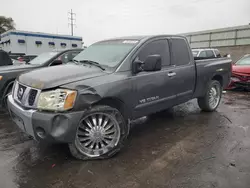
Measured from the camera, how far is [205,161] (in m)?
2.99

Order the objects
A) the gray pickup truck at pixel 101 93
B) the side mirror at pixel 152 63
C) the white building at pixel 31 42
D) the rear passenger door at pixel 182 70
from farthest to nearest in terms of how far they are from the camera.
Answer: the white building at pixel 31 42
the rear passenger door at pixel 182 70
the side mirror at pixel 152 63
the gray pickup truck at pixel 101 93

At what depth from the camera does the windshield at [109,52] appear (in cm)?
344

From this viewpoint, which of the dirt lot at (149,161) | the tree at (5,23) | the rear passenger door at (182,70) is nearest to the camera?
the dirt lot at (149,161)

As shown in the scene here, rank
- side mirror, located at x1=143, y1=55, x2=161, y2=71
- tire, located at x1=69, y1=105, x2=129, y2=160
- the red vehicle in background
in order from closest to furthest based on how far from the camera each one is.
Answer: tire, located at x1=69, y1=105, x2=129, y2=160 < side mirror, located at x1=143, y1=55, x2=161, y2=71 < the red vehicle in background

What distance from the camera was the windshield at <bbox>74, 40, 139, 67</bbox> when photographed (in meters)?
3.44

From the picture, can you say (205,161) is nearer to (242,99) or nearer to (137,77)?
(137,77)

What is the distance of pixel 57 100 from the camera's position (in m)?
2.65

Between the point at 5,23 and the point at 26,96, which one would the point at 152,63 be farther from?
the point at 5,23

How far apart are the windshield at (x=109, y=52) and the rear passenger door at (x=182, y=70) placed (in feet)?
3.39

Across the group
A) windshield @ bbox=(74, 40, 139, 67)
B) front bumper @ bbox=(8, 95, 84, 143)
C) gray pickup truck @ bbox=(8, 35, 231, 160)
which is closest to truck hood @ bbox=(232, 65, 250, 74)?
gray pickup truck @ bbox=(8, 35, 231, 160)

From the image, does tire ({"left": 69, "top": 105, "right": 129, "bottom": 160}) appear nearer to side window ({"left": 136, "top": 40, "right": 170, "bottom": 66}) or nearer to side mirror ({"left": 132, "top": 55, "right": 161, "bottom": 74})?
side mirror ({"left": 132, "top": 55, "right": 161, "bottom": 74})

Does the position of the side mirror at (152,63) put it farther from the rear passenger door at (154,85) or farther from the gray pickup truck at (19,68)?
the gray pickup truck at (19,68)

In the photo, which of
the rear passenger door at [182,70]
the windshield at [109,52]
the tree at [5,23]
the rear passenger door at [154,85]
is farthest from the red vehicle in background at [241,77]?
the tree at [5,23]

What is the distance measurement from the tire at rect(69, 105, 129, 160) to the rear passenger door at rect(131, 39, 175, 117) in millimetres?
432
